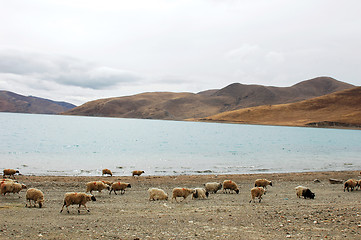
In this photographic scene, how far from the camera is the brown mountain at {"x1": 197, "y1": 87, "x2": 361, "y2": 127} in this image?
155 m

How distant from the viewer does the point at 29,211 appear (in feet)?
37.0

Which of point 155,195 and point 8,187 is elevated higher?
point 8,187

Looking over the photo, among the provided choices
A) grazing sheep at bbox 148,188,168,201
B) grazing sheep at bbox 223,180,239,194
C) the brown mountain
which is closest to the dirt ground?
grazing sheep at bbox 148,188,168,201

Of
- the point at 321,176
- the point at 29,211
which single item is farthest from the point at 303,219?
the point at 321,176

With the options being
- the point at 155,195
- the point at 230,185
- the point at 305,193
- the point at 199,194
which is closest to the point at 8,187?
the point at 155,195

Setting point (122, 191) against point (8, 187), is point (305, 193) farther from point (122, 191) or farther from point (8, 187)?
point (8, 187)

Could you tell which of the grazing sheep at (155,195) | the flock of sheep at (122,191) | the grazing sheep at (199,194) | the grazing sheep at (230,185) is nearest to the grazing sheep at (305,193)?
the flock of sheep at (122,191)

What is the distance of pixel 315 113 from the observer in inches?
6949

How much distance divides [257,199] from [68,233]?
9509mm

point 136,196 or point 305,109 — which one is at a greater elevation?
point 305,109

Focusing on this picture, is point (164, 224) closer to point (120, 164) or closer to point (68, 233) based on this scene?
point (68, 233)

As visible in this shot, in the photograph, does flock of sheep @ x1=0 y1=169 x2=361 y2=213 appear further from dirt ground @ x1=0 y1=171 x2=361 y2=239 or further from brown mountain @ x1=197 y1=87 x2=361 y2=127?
brown mountain @ x1=197 y1=87 x2=361 y2=127

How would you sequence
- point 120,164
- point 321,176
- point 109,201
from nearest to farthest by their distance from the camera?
1. point 109,201
2. point 321,176
3. point 120,164

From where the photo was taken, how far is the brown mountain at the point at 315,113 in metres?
155
